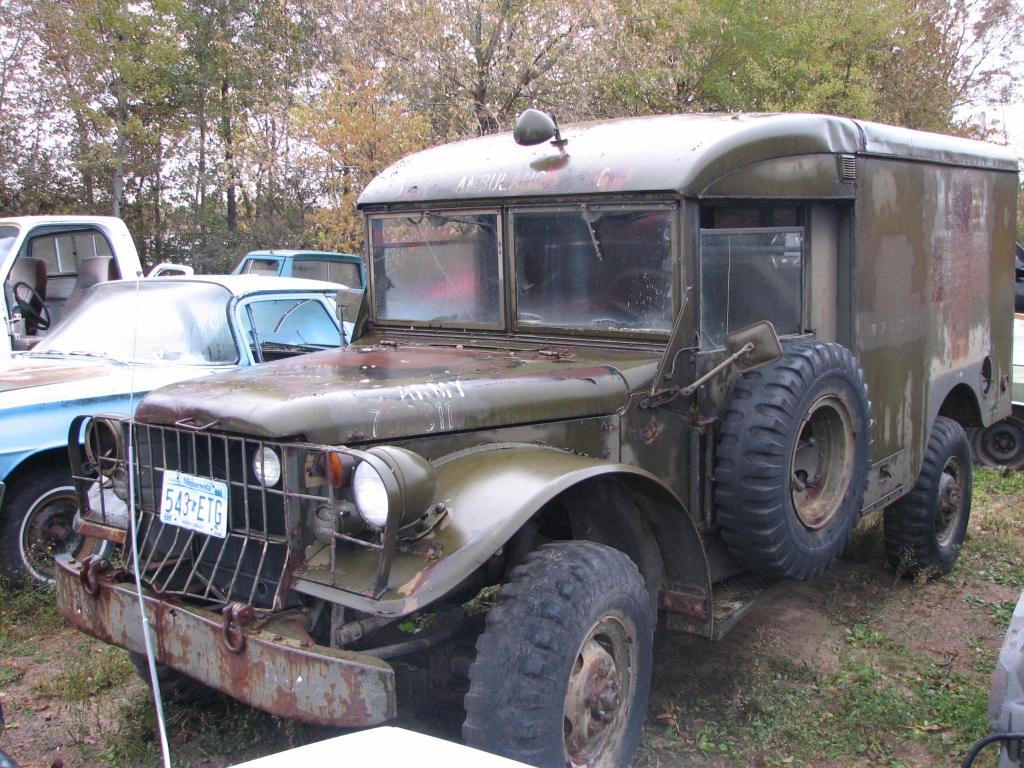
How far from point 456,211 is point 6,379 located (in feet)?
9.54

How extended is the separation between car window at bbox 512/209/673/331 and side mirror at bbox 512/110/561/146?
318 mm

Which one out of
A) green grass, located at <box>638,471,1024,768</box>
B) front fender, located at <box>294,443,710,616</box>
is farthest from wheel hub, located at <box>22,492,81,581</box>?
green grass, located at <box>638,471,1024,768</box>

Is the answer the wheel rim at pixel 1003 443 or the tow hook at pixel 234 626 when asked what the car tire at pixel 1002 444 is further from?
the tow hook at pixel 234 626

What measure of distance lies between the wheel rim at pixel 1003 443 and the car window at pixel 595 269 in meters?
6.03

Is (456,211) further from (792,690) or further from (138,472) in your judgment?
(792,690)

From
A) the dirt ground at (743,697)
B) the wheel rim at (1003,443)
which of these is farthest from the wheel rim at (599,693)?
the wheel rim at (1003,443)

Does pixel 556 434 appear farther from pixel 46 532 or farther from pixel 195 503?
pixel 46 532

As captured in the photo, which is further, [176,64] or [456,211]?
[176,64]

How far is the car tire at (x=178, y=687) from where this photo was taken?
3719 mm

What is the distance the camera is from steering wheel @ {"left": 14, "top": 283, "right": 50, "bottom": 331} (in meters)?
7.54

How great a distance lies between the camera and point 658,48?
16.1m

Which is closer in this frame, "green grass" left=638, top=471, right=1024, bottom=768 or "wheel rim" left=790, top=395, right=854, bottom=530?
"green grass" left=638, top=471, right=1024, bottom=768

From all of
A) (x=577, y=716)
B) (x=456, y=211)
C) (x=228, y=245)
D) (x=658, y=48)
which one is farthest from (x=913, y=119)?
(x=577, y=716)

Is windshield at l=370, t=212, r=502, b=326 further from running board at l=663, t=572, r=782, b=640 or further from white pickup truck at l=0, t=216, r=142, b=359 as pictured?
white pickup truck at l=0, t=216, r=142, b=359
